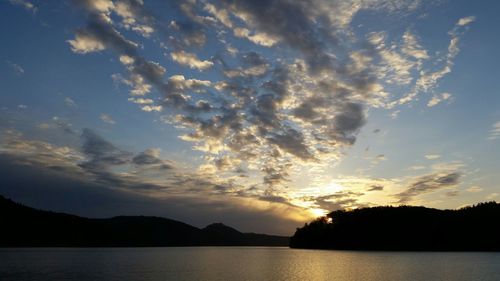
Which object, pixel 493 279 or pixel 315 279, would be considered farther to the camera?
pixel 315 279

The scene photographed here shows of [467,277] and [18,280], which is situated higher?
[467,277]

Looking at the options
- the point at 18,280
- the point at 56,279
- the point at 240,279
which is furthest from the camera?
the point at 240,279

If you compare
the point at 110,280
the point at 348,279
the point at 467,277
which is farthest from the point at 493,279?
the point at 110,280

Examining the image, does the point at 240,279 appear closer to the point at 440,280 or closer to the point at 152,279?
the point at 152,279

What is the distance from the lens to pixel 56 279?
79812 millimetres

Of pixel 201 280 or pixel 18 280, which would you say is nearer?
pixel 18 280

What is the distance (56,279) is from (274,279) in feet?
151

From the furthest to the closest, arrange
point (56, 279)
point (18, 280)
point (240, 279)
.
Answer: point (240, 279), point (56, 279), point (18, 280)

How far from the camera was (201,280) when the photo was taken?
8125 cm

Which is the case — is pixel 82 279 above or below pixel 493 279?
below

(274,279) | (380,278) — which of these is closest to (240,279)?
(274,279)

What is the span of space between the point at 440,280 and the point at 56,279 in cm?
8080

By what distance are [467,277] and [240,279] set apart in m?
52.2

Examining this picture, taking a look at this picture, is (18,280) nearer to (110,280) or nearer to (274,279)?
(110,280)
